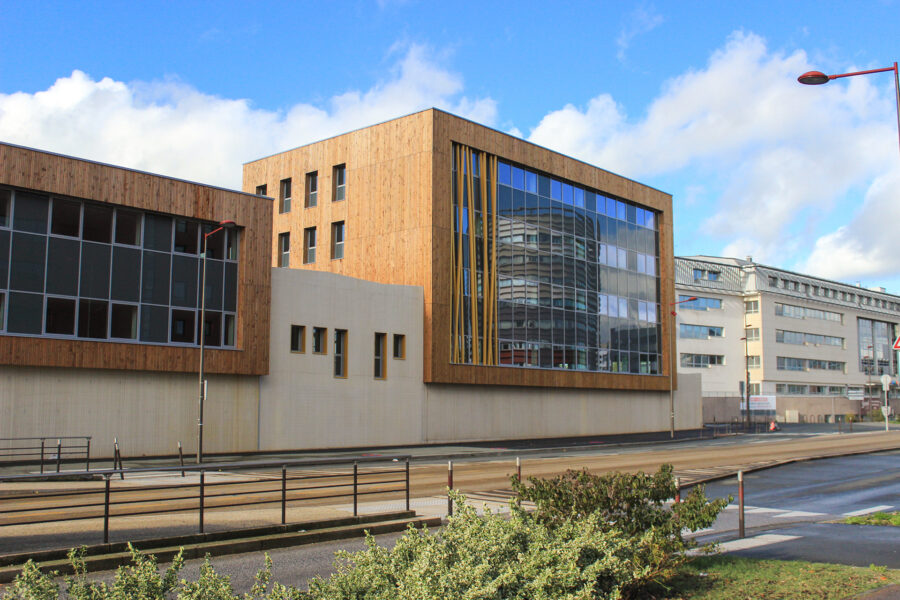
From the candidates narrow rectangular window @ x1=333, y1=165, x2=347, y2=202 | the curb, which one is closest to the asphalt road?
the curb

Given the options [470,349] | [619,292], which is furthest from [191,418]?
[619,292]

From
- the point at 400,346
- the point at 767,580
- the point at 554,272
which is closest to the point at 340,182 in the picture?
the point at 400,346

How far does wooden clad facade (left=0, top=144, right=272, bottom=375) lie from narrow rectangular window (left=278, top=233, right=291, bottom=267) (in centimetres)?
1371

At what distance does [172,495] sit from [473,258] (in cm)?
A: 2756

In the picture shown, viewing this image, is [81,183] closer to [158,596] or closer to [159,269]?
[159,269]

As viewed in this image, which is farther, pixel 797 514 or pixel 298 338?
pixel 298 338

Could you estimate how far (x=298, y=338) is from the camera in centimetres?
3619

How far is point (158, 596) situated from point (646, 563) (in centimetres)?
448

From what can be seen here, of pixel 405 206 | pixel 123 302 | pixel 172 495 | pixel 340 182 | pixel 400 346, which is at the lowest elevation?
pixel 172 495

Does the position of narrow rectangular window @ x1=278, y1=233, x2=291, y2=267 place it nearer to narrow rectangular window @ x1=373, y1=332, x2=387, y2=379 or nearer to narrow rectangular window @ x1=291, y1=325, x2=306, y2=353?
narrow rectangular window @ x1=373, y1=332, x2=387, y2=379

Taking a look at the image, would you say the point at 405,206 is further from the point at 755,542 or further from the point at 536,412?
the point at 755,542

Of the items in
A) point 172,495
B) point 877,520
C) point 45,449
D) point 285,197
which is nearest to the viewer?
point 877,520

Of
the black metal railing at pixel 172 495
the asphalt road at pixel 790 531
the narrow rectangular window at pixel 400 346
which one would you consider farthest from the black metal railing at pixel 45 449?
the asphalt road at pixel 790 531

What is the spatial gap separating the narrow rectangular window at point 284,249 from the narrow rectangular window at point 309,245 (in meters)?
1.52
